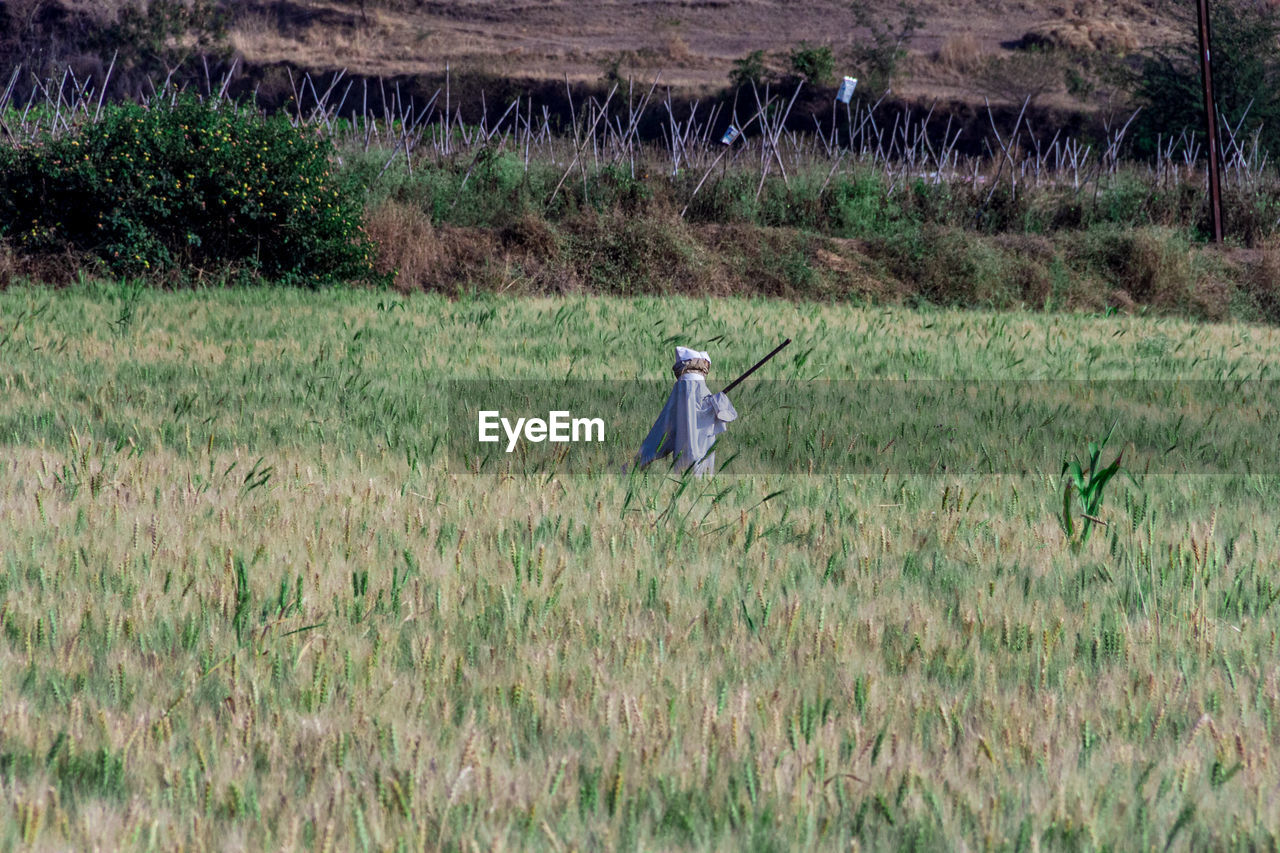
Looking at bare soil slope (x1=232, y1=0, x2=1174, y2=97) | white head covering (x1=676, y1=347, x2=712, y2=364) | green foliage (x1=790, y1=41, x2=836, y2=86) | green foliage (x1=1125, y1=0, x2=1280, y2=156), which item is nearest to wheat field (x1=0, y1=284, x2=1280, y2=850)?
white head covering (x1=676, y1=347, x2=712, y2=364)

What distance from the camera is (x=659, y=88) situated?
134 feet

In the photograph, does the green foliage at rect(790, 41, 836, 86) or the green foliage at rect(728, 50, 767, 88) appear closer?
the green foliage at rect(728, 50, 767, 88)

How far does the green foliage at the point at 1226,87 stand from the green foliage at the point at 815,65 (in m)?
11.1

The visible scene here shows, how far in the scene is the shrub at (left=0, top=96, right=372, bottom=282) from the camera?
539 inches

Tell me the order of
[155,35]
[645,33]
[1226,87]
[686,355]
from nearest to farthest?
[686,355] → [1226,87] → [155,35] → [645,33]

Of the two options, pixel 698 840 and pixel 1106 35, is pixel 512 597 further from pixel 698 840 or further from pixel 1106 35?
pixel 1106 35

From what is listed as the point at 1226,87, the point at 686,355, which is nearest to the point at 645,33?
the point at 1226,87

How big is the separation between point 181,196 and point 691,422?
10.9m

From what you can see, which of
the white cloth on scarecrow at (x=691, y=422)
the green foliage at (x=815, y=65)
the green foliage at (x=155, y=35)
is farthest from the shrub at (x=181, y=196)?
the green foliage at (x=815, y=65)

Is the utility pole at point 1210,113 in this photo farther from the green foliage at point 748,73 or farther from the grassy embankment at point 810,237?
the green foliage at point 748,73

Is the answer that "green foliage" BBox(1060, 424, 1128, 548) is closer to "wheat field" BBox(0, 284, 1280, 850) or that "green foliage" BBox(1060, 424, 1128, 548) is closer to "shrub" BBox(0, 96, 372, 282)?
"wheat field" BBox(0, 284, 1280, 850)

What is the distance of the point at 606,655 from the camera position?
2.82 meters

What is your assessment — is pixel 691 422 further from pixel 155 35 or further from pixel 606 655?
pixel 155 35

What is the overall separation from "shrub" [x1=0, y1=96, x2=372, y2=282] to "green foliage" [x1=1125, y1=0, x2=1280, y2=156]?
20248 millimetres
